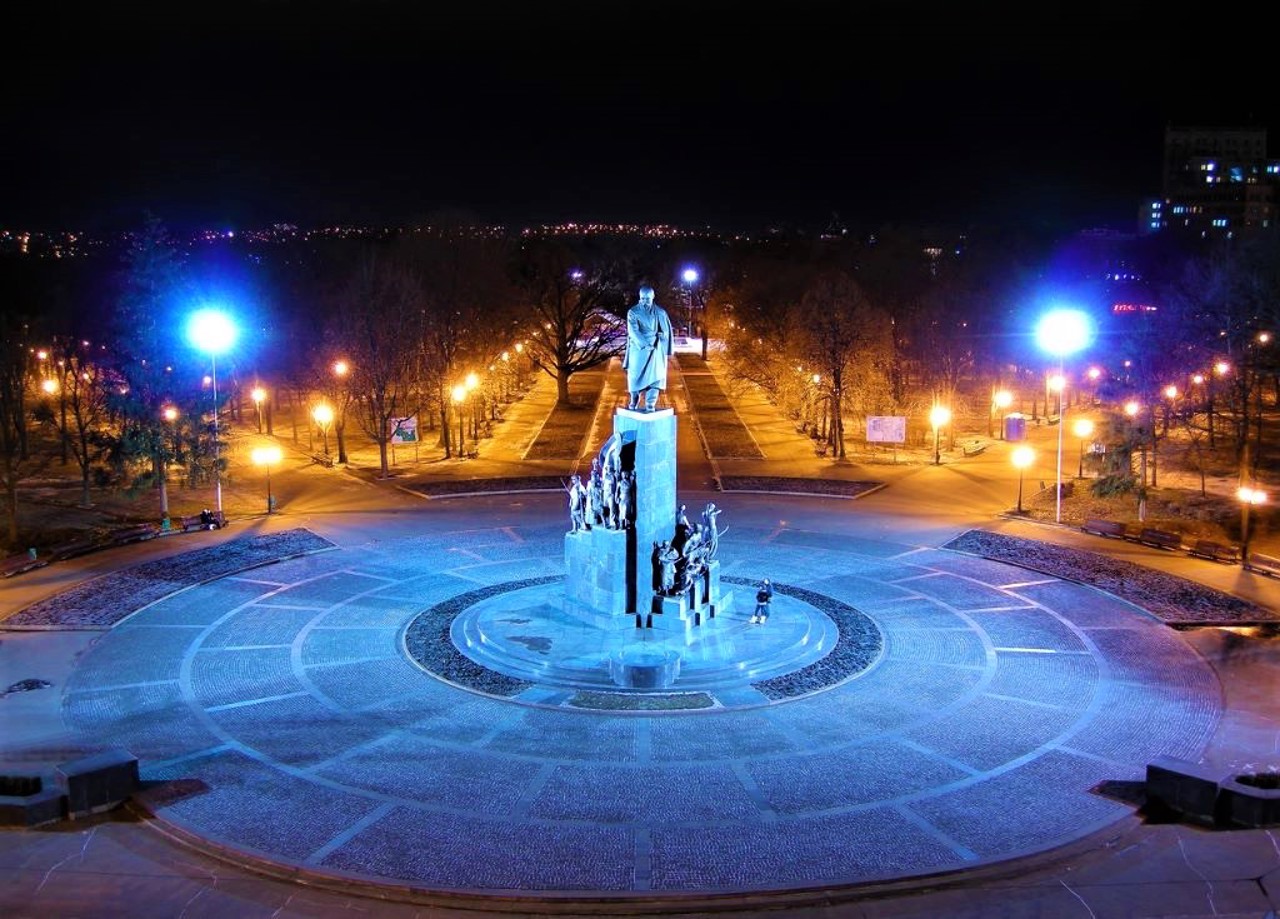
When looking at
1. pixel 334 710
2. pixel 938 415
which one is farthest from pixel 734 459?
pixel 334 710

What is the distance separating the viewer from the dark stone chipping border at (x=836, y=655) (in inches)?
829

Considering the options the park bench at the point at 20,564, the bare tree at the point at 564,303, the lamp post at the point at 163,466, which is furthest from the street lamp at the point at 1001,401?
the park bench at the point at 20,564

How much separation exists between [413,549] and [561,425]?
29.2 m

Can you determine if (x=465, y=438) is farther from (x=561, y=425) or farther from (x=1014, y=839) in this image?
(x=1014, y=839)

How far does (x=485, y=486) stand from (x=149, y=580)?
52.0 ft

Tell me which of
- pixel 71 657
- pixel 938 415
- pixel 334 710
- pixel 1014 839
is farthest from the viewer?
pixel 938 415

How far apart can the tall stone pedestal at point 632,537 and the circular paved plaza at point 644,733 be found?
1.58m

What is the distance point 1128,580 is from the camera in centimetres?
2867

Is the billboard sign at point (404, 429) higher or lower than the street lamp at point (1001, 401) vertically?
lower

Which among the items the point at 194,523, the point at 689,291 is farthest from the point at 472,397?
Answer: the point at 689,291

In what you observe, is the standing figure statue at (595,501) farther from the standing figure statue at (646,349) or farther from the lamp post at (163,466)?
the lamp post at (163,466)

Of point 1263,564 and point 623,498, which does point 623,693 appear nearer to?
point 623,498

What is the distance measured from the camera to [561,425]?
201 ft

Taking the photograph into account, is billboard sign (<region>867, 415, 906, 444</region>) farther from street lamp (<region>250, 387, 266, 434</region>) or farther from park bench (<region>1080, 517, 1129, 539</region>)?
street lamp (<region>250, 387, 266, 434</region>)
